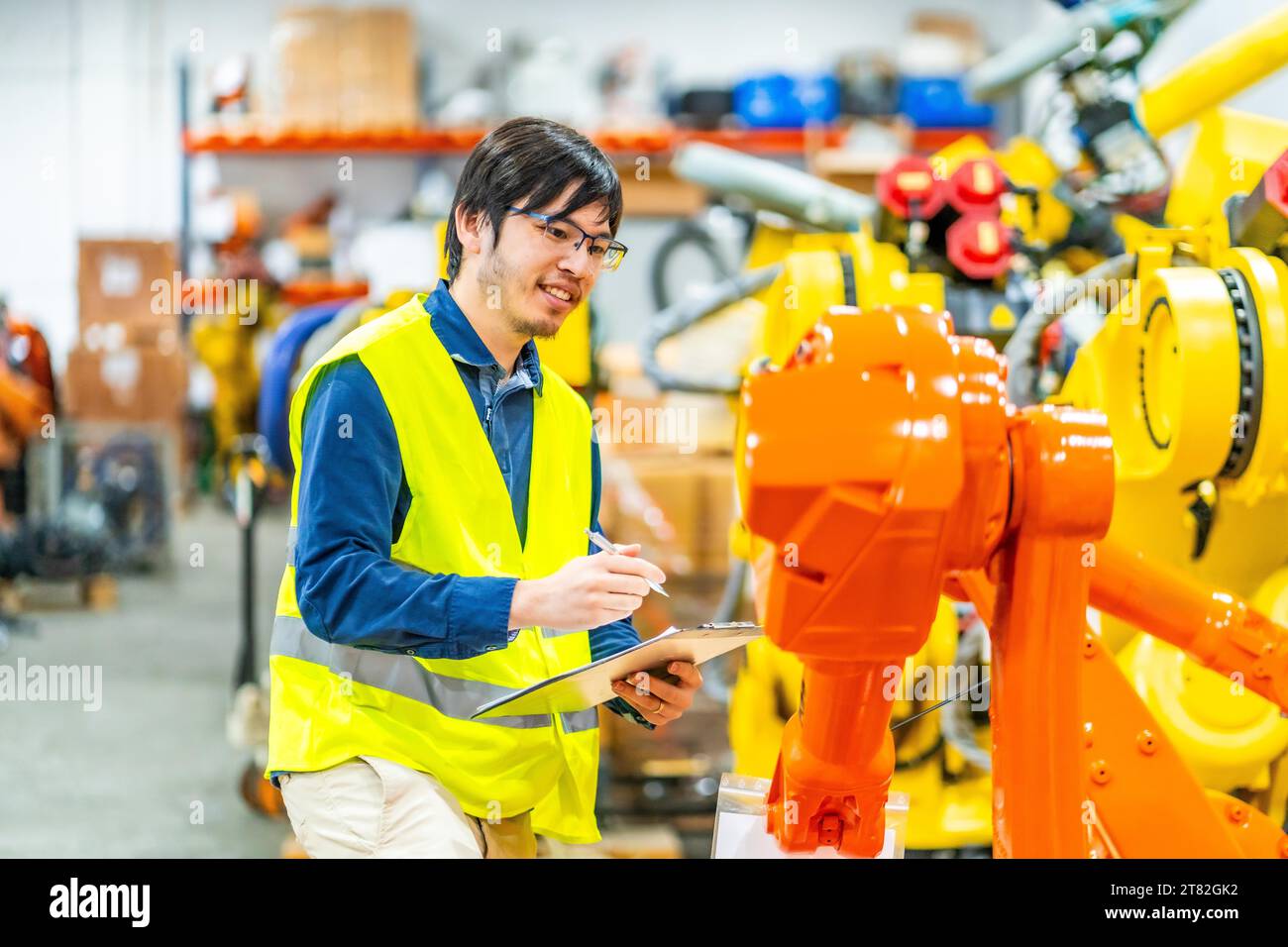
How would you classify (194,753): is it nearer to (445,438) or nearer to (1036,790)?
(445,438)

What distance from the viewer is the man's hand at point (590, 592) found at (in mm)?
1396

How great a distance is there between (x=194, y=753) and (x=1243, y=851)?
14.7 feet

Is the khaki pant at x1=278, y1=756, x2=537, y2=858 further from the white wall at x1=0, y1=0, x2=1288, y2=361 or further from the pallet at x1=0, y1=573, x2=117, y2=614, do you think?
the white wall at x1=0, y1=0, x2=1288, y2=361

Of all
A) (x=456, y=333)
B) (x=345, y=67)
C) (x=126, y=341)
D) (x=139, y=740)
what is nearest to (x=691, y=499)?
(x=139, y=740)

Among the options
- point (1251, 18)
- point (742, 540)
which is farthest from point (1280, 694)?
point (1251, 18)

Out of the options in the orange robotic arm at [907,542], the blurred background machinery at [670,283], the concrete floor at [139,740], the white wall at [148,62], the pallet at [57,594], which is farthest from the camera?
the white wall at [148,62]

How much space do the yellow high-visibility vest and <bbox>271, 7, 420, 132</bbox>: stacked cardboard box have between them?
927cm

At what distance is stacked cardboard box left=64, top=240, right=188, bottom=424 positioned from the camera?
9578 millimetres

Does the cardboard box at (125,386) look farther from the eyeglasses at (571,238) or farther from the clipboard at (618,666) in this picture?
the clipboard at (618,666)

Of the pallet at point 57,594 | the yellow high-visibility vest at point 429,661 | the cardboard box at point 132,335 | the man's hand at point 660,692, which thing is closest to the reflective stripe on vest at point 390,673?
the yellow high-visibility vest at point 429,661

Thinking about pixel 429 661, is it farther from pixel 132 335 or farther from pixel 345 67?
pixel 345 67

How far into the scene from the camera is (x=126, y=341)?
9.81 m

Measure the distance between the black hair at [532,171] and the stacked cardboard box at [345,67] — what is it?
9209mm
